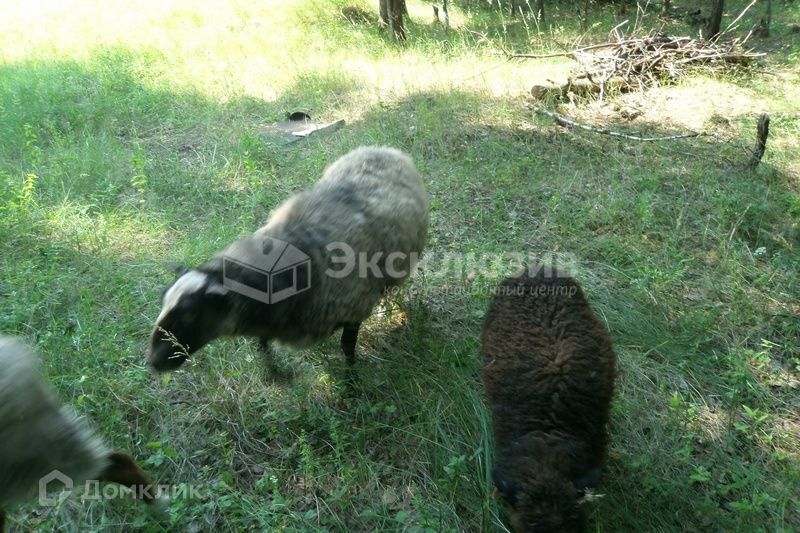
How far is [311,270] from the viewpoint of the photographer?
11.8ft

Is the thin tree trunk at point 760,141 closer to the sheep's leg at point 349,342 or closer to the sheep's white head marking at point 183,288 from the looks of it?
the sheep's leg at point 349,342

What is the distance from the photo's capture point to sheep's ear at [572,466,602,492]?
2.69 meters

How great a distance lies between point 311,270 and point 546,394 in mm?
1700

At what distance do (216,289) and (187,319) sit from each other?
0.25 m

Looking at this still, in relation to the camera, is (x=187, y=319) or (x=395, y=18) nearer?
(x=187, y=319)

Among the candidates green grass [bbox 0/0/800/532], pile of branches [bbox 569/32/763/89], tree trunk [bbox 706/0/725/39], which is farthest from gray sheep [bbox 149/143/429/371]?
tree trunk [bbox 706/0/725/39]

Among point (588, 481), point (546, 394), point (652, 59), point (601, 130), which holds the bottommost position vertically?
point (588, 481)

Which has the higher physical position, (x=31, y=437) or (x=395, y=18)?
(x=395, y=18)

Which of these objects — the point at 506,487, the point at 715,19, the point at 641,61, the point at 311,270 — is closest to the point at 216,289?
the point at 311,270

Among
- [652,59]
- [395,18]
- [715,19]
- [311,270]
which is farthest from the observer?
[395,18]

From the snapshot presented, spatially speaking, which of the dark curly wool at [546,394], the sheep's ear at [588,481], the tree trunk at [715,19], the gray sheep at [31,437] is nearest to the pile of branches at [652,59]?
the tree trunk at [715,19]

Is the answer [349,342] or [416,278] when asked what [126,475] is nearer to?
[349,342]

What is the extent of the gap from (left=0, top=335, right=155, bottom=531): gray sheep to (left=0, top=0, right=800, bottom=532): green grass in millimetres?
701

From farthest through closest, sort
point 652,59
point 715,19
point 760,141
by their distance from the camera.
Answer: point 715,19 → point 652,59 → point 760,141
